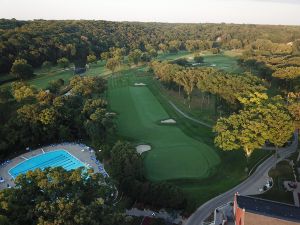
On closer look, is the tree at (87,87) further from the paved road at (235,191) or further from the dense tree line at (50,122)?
the paved road at (235,191)

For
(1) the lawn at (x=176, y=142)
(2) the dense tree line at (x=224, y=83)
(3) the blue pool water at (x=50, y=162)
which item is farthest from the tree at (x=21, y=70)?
(3) the blue pool water at (x=50, y=162)

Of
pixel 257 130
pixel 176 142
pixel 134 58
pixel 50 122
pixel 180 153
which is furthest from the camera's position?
pixel 134 58

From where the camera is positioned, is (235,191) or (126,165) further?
(235,191)

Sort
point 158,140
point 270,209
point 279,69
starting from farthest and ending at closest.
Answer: point 279,69 → point 158,140 → point 270,209

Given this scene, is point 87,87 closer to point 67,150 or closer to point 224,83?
point 67,150

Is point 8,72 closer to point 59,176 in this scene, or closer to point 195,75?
point 195,75

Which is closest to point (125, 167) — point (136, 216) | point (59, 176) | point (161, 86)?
point (136, 216)

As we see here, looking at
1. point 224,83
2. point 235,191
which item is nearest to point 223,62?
point 224,83

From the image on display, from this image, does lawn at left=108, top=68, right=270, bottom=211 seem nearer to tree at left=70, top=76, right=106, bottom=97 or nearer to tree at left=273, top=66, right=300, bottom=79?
tree at left=70, top=76, right=106, bottom=97
